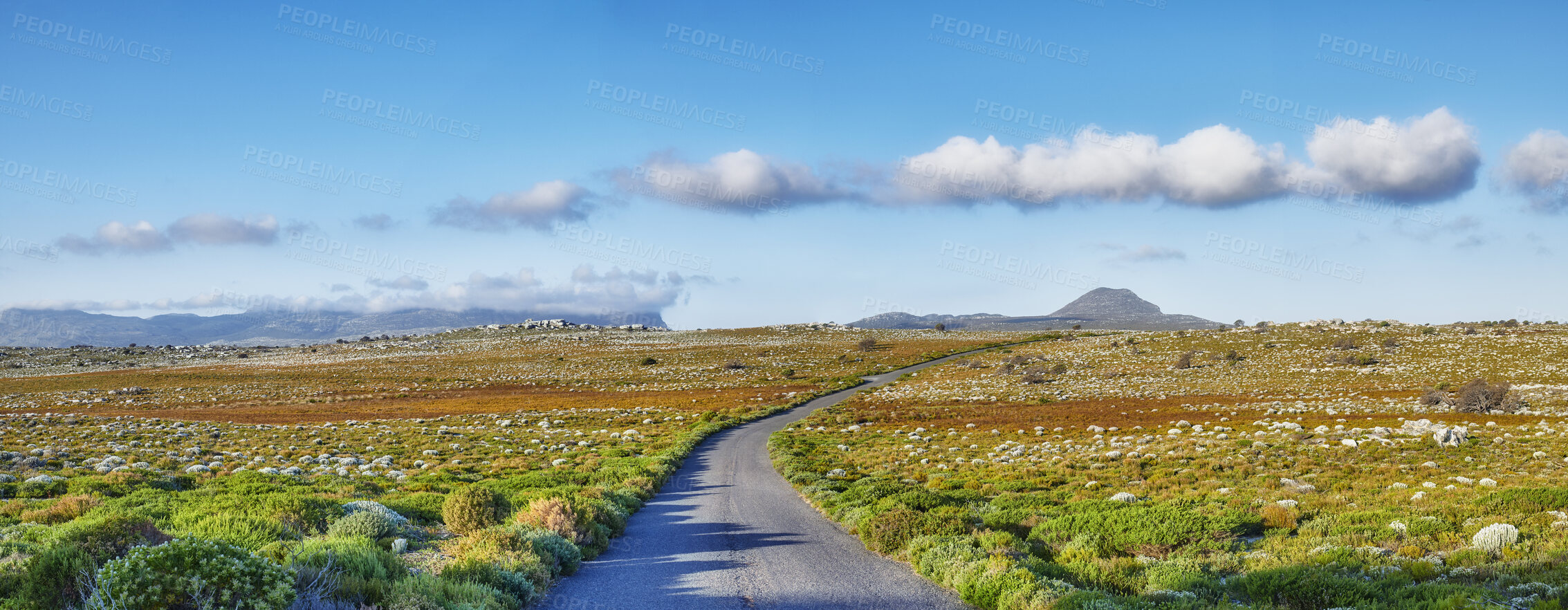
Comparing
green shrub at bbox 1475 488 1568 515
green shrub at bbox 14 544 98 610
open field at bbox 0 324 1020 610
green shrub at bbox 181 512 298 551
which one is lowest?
open field at bbox 0 324 1020 610

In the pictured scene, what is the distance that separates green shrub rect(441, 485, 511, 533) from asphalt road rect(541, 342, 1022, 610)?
262cm

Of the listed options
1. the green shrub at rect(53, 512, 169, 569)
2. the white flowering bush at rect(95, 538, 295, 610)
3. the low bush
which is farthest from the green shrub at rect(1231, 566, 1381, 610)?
the green shrub at rect(53, 512, 169, 569)

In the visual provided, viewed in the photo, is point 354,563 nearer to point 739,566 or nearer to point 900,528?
point 739,566

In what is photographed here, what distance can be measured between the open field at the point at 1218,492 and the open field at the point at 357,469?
6.22 metres

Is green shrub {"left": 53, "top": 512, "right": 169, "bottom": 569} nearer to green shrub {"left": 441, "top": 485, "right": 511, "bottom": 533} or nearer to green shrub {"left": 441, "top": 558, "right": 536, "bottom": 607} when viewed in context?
green shrub {"left": 441, "top": 558, "right": 536, "bottom": 607}

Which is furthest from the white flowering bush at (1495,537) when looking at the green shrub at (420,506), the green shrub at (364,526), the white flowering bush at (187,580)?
the green shrub at (420,506)

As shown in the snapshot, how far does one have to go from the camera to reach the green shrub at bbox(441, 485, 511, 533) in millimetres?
13047

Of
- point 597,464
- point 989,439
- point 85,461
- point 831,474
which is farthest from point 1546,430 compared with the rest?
point 85,461

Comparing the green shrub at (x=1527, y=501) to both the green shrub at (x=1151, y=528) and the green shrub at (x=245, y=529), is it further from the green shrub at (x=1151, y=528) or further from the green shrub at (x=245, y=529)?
the green shrub at (x=245, y=529)

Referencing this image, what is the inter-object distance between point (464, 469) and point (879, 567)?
18485 mm

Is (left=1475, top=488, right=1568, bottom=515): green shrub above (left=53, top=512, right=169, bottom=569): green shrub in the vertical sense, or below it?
below

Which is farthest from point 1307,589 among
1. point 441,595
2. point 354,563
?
point 354,563

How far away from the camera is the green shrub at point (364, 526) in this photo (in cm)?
1088

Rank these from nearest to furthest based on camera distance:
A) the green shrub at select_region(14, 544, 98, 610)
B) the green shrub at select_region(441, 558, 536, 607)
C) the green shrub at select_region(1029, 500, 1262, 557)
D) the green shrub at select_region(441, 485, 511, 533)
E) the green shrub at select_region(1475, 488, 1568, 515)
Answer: the green shrub at select_region(14, 544, 98, 610)
the green shrub at select_region(441, 558, 536, 607)
the green shrub at select_region(1029, 500, 1262, 557)
the green shrub at select_region(1475, 488, 1568, 515)
the green shrub at select_region(441, 485, 511, 533)
